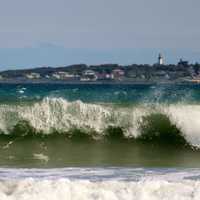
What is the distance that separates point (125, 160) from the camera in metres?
20.0

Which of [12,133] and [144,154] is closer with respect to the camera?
[144,154]

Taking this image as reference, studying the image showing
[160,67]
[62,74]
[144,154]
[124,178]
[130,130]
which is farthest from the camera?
[62,74]

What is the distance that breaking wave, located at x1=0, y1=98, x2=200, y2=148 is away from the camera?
76.9ft

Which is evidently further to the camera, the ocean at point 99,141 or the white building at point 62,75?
the white building at point 62,75

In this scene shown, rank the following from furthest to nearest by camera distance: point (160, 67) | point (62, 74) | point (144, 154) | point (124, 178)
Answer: point (62, 74) < point (160, 67) < point (144, 154) < point (124, 178)

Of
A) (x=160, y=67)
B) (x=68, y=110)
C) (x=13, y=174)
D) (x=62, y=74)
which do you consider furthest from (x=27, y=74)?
(x=13, y=174)

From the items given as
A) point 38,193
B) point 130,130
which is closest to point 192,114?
point 130,130

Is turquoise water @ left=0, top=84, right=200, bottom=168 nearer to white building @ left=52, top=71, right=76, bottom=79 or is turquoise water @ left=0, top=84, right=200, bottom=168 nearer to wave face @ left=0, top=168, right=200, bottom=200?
wave face @ left=0, top=168, right=200, bottom=200

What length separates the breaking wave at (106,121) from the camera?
923 inches

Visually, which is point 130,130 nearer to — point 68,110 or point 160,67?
point 68,110

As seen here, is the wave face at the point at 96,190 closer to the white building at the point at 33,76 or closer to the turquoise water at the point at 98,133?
the turquoise water at the point at 98,133

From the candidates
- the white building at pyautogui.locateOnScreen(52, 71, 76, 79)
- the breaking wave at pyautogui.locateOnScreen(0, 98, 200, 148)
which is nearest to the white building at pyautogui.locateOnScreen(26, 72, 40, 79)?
the white building at pyautogui.locateOnScreen(52, 71, 76, 79)

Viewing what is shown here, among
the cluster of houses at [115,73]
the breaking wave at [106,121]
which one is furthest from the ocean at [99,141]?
the cluster of houses at [115,73]

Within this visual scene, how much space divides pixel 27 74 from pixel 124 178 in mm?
78103
